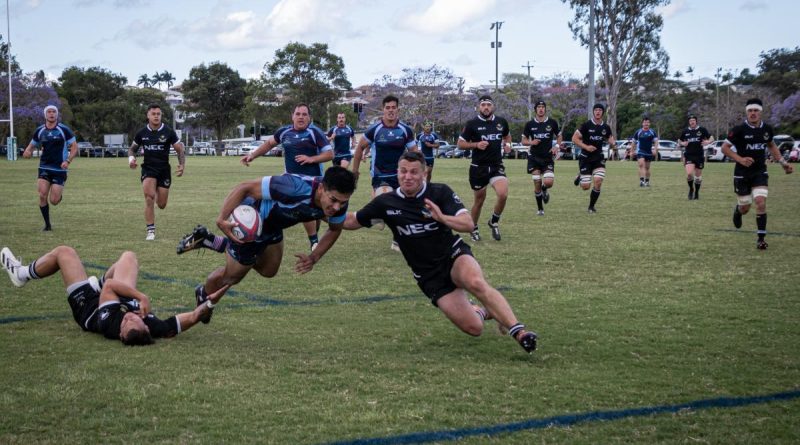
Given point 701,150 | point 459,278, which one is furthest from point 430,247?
point 701,150

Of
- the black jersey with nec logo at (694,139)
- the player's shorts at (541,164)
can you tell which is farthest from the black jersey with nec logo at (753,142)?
the black jersey with nec logo at (694,139)

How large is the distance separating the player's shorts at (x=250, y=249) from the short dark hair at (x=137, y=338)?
1055 mm

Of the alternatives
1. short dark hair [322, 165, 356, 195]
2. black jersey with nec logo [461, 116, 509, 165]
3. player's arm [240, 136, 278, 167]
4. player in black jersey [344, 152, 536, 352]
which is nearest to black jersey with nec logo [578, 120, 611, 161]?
black jersey with nec logo [461, 116, 509, 165]

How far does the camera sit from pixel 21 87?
7319 centimetres

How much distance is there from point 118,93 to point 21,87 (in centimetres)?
3261

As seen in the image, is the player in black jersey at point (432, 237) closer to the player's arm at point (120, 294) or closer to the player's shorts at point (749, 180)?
the player's arm at point (120, 294)

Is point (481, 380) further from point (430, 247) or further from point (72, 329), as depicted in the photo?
point (72, 329)

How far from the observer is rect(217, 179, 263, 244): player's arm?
692 cm

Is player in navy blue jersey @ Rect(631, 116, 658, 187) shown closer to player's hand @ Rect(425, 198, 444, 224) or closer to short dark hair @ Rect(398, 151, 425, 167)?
short dark hair @ Rect(398, 151, 425, 167)

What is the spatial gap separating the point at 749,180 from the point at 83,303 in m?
10.3

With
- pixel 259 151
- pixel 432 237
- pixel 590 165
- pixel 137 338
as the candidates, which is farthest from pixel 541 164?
pixel 137 338

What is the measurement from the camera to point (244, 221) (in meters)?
6.96

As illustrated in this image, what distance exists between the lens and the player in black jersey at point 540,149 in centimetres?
1881

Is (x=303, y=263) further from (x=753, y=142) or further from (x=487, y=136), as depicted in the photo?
(x=753, y=142)
